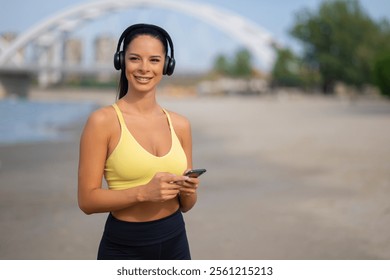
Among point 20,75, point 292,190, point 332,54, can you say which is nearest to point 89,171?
point 292,190

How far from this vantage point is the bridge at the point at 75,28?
46.1 m

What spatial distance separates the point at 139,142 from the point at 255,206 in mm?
3709

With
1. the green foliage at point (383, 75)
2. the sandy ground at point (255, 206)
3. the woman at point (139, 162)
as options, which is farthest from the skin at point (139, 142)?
the green foliage at point (383, 75)

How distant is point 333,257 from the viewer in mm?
3418

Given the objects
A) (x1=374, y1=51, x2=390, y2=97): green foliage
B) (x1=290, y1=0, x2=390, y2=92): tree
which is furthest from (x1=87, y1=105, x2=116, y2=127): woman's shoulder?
(x1=290, y1=0, x2=390, y2=92): tree

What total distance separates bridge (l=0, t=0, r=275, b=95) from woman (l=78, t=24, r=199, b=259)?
44490mm

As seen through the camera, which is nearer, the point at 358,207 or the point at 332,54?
the point at 358,207

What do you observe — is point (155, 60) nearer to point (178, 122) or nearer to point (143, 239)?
point (178, 122)

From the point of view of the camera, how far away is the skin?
4.77ft

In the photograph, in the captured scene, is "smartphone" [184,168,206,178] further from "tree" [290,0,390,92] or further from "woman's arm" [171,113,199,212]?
"tree" [290,0,390,92]

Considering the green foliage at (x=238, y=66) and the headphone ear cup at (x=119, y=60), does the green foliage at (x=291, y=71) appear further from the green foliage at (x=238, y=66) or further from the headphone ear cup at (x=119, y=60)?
the headphone ear cup at (x=119, y=60)

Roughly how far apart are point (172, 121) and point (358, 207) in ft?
12.2

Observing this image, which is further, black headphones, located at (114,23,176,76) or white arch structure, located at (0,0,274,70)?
white arch structure, located at (0,0,274,70)
